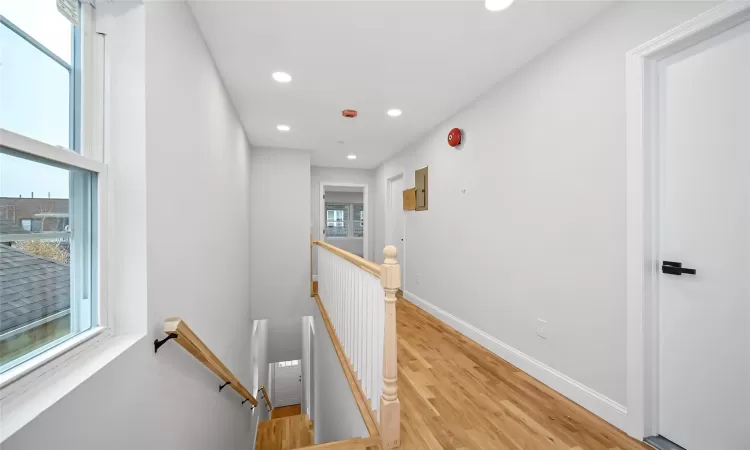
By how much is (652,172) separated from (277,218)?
15.8ft

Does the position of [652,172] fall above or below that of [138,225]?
above

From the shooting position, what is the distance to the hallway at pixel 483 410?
160cm

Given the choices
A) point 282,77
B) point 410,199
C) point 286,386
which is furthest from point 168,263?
point 286,386

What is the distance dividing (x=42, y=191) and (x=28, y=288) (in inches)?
11.2

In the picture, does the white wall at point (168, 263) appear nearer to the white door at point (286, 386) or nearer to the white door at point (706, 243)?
the white door at point (706, 243)

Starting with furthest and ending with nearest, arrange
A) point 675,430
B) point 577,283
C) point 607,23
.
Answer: point 577,283 → point 607,23 → point 675,430

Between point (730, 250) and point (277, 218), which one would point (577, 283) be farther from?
point (277, 218)

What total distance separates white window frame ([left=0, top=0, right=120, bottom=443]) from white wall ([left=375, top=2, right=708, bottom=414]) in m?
2.47

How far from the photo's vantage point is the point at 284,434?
5359mm

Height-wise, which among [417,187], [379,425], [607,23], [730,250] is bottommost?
[379,425]

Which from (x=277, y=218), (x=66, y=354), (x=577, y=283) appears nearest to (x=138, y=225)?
(x=66, y=354)

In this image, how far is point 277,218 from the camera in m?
5.11

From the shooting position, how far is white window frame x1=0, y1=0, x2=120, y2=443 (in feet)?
2.27

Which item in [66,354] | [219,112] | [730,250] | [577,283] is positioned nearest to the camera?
[66,354]
